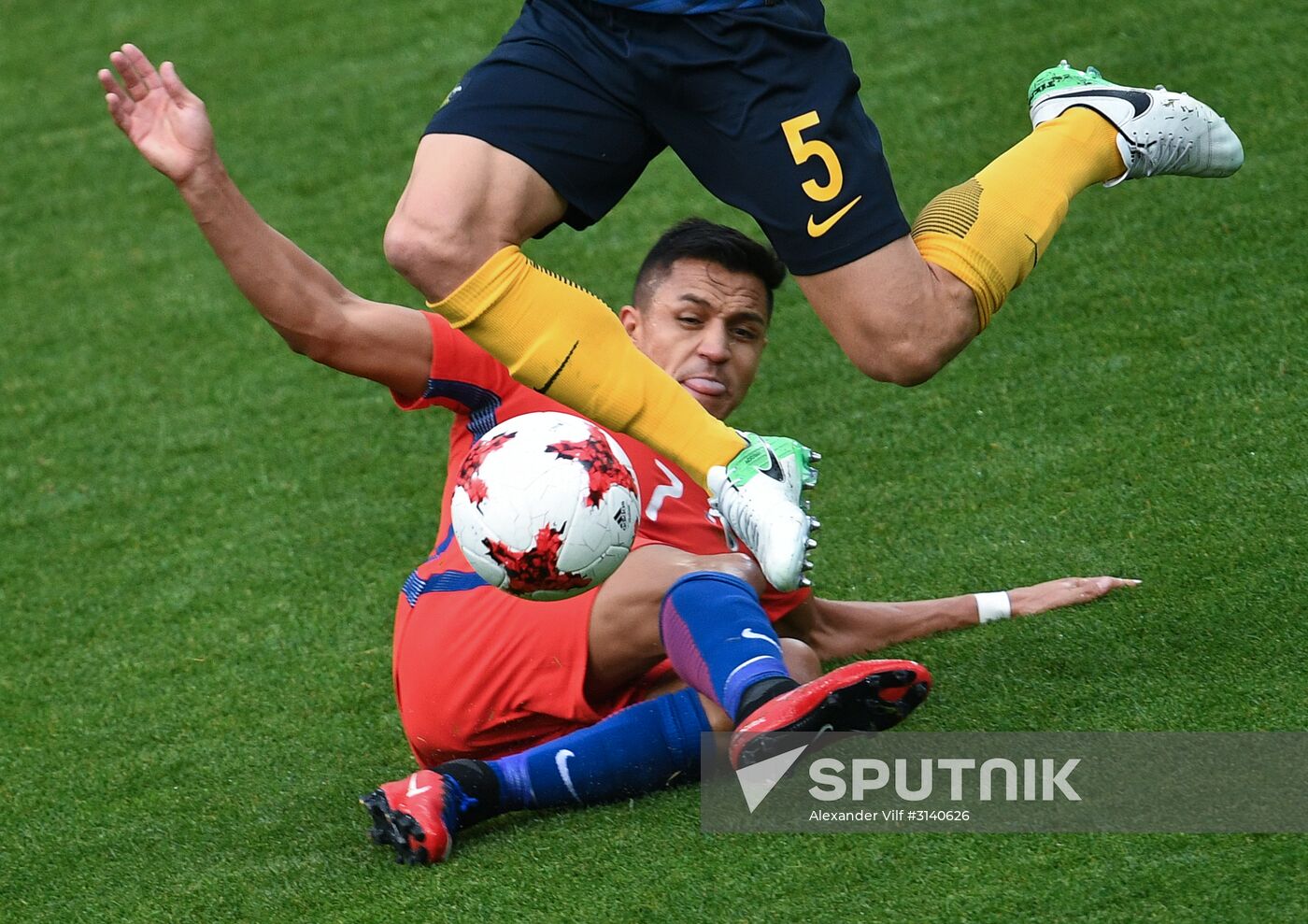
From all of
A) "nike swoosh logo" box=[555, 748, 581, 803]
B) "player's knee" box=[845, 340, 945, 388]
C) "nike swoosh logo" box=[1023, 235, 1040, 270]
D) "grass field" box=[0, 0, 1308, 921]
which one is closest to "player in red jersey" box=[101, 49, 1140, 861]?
"nike swoosh logo" box=[555, 748, 581, 803]

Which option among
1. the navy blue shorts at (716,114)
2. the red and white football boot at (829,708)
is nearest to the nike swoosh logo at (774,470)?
the navy blue shorts at (716,114)

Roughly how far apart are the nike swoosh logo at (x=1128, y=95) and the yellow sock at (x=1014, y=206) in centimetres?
6

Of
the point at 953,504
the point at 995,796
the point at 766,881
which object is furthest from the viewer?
the point at 953,504

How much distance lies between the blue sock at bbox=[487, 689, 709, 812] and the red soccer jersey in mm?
415

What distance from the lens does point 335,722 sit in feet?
11.7

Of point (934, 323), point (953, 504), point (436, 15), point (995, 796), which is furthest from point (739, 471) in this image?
point (436, 15)

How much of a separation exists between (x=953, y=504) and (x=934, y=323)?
129 cm

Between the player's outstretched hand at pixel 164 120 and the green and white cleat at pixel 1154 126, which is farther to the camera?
the green and white cleat at pixel 1154 126

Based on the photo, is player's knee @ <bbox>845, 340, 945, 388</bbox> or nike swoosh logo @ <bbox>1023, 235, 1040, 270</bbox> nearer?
player's knee @ <bbox>845, 340, 945, 388</bbox>

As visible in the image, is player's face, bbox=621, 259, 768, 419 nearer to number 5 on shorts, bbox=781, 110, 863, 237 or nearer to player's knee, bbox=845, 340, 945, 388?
player's knee, bbox=845, 340, 945, 388

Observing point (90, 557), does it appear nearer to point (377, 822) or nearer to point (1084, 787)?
point (377, 822)

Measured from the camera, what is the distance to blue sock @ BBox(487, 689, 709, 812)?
9.42 feet

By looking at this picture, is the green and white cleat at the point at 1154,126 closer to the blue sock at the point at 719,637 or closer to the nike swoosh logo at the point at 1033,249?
the nike swoosh logo at the point at 1033,249

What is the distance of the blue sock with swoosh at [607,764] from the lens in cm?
287
